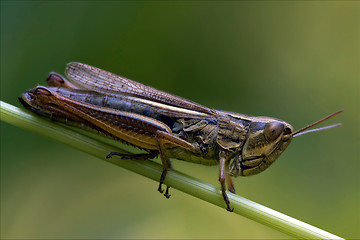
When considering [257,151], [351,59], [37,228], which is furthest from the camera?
[351,59]

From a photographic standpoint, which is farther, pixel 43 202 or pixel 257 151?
pixel 43 202

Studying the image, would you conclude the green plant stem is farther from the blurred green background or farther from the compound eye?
the blurred green background

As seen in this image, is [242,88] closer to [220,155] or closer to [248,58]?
[248,58]

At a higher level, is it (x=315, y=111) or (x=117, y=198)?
(x=315, y=111)

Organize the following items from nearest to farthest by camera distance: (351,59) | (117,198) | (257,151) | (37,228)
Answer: (257,151), (37,228), (117,198), (351,59)

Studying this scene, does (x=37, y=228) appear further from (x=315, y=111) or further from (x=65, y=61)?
(x=315, y=111)

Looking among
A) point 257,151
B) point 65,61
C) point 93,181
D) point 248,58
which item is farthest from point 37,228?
point 248,58

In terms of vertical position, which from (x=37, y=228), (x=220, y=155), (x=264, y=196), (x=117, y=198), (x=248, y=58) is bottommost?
(x=37, y=228)

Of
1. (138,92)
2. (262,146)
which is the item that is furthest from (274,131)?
(138,92)
